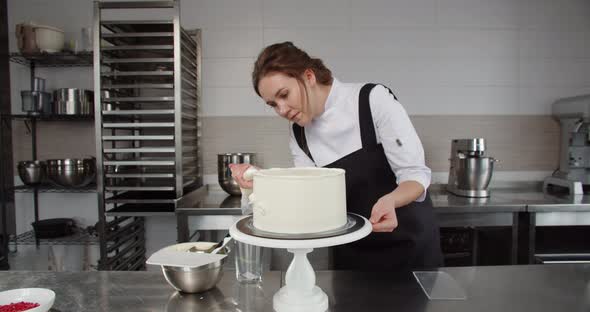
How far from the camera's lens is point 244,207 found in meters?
1.24

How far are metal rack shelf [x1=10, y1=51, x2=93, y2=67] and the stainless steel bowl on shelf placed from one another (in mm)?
761

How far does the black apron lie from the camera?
5.20 ft

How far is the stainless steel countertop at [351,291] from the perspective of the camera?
1.00 m

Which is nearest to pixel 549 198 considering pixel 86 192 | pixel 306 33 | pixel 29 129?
pixel 306 33

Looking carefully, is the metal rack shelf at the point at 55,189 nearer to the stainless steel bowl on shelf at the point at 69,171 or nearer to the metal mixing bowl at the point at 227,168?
the stainless steel bowl on shelf at the point at 69,171

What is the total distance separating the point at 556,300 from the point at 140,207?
2476 mm

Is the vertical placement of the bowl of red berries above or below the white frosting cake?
below

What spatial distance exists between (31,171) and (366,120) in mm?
2589

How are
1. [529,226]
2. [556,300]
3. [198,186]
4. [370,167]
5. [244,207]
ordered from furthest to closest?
[198,186] < [529,226] < [370,167] < [244,207] < [556,300]

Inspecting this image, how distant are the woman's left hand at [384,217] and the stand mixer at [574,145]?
7.85ft

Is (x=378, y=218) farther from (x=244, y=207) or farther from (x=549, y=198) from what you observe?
(x=549, y=198)

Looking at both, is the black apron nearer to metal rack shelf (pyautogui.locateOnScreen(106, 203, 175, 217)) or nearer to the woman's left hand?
the woman's left hand

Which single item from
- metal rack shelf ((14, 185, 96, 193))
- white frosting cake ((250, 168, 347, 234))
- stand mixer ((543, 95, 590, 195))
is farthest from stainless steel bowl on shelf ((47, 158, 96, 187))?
stand mixer ((543, 95, 590, 195))

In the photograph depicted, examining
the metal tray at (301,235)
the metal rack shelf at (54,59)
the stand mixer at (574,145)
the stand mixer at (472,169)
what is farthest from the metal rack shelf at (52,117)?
the stand mixer at (574,145)
